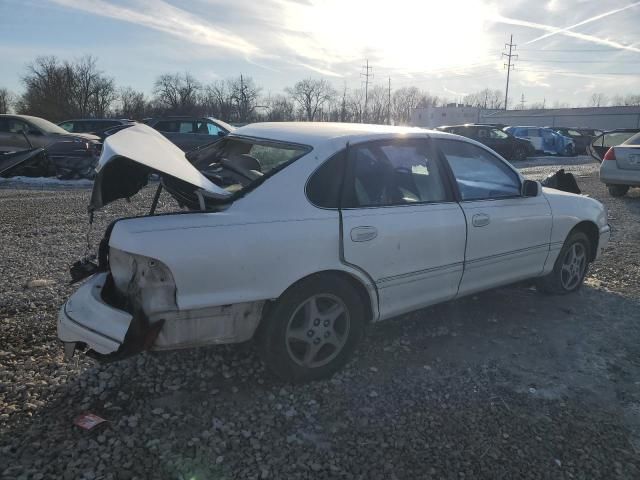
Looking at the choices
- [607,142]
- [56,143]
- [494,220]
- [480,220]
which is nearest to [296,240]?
[480,220]

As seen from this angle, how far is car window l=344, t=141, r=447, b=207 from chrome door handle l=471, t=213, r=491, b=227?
0.98 feet

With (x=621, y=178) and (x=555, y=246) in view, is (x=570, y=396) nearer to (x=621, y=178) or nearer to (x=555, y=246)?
(x=555, y=246)

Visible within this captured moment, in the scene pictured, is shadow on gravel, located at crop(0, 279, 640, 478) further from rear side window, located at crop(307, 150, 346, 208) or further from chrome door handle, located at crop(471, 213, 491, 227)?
rear side window, located at crop(307, 150, 346, 208)

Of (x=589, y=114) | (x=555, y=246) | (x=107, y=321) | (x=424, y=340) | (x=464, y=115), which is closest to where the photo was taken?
(x=107, y=321)

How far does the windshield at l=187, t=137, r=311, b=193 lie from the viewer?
127 inches

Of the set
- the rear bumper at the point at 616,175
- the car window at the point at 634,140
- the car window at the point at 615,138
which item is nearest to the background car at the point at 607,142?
the car window at the point at 615,138

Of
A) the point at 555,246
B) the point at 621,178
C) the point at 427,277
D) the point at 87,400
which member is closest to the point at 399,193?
the point at 427,277

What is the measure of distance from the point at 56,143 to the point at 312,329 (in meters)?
12.5

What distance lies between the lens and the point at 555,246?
4.54m

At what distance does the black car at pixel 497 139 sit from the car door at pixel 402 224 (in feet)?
62.6

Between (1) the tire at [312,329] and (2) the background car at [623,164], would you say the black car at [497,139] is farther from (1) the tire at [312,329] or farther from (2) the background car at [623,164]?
(1) the tire at [312,329]

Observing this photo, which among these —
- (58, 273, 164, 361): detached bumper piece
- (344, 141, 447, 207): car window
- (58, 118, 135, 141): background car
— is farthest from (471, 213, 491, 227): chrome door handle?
(58, 118, 135, 141): background car

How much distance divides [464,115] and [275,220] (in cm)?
8904

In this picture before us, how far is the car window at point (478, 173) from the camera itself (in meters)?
3.81
